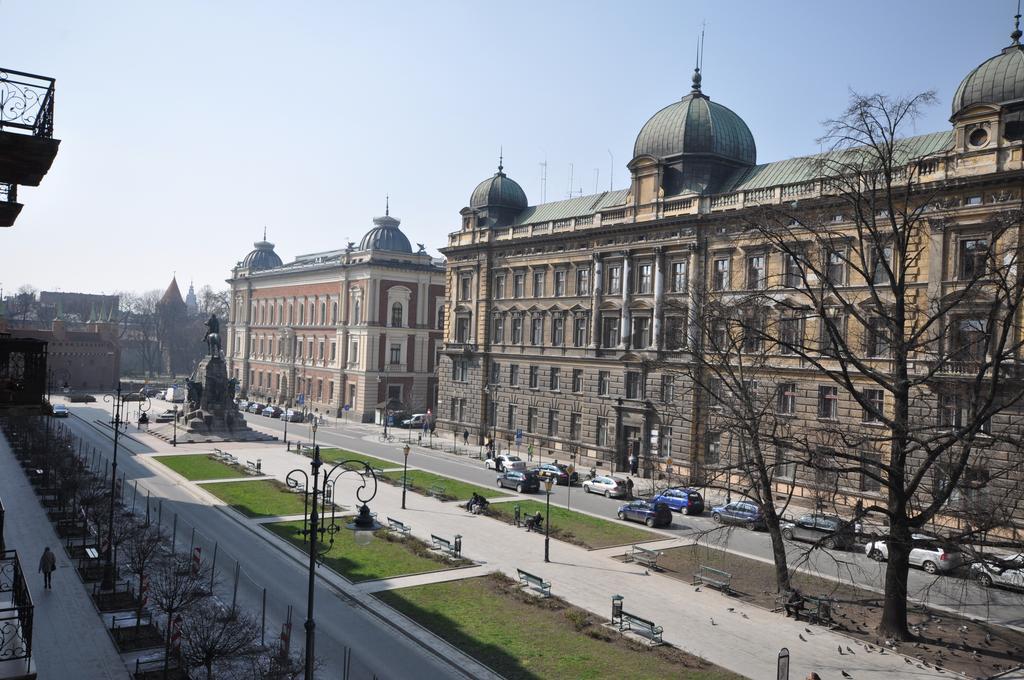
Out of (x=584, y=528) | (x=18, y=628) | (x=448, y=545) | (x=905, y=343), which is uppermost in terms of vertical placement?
(x=905, y=343)

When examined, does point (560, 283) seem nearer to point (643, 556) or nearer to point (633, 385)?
point (633, 385)

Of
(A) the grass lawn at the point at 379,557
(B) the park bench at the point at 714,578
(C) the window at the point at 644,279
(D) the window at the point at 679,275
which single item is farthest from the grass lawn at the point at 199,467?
(B) the park bench at the point at 714,578

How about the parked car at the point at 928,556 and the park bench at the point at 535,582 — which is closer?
the park bench at the point at 535,582

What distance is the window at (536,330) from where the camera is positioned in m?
57.3

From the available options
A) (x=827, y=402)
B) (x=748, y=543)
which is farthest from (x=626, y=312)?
(x=748, y=543)

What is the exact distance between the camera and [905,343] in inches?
811

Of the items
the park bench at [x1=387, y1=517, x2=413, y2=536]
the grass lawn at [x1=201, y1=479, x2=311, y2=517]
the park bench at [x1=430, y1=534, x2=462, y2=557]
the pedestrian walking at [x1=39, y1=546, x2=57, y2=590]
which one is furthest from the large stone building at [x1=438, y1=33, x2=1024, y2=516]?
the pedestrian walking at [x1=39, y1=546, x2=57, y2=590]

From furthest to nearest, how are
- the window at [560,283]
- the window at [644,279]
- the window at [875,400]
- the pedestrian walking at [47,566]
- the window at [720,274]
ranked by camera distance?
the window at [560,283] < the window at [644,279] < the window at [720,274] < the window at [875,400] < the pedestrian walking at [47,566]

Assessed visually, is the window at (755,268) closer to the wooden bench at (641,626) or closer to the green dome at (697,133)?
the green dome at (697,133)

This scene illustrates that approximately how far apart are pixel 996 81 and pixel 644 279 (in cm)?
2116

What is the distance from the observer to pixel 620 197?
56.5 metres

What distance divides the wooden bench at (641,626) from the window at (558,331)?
34.4 meters

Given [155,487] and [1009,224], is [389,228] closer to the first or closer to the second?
[155,487]

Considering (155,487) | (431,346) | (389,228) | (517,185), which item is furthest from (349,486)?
(389,228)
